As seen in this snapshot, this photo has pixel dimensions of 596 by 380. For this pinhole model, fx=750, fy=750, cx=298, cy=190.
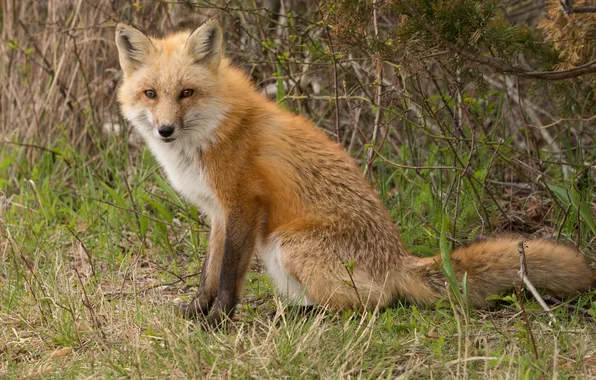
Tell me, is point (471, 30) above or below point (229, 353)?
above

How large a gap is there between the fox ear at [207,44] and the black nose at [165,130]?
0.51 metres

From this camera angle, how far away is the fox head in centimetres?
407

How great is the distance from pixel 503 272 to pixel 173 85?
2.03 meters

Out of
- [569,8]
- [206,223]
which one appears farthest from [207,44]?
[569,8]

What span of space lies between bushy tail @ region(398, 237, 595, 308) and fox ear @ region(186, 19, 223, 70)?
5.43 ft

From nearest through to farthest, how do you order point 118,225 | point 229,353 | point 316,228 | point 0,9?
point 229,353
point 316,228
point 118,225
point 0,9

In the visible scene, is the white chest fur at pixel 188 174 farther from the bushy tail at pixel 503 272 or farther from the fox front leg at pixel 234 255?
the bushy tail at pixel 503 272

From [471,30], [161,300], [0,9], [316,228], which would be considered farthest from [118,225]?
[0,9]

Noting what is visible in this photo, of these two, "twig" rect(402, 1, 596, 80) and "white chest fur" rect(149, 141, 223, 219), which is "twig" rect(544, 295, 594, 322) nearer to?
"twig" rect(402, 1, 596, 80)

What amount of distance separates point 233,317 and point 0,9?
564 centimetres

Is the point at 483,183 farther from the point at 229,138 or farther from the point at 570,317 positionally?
the point at 229,138

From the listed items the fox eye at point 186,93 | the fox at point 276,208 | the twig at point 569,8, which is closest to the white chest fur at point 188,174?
the fox at point 276,208

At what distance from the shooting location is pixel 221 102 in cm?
420

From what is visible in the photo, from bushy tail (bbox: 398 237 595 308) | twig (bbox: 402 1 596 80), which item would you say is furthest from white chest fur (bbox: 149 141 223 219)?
twig (bbox: 402 1 596 80)
